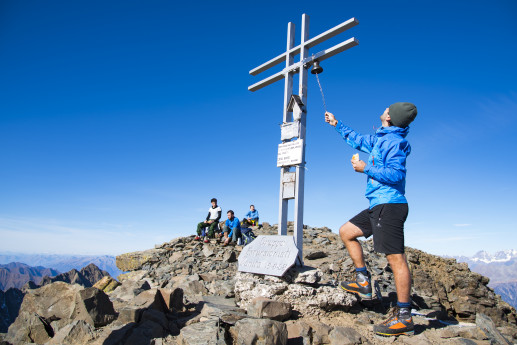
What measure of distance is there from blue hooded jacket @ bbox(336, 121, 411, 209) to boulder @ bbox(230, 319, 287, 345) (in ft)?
6.78

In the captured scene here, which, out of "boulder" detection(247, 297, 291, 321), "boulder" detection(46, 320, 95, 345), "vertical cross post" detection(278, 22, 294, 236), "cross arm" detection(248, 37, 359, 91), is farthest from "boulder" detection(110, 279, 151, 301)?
"cross arm" detection(248, 37, 359, 91)

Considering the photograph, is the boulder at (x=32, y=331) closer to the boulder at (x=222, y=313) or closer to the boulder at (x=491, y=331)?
the boulder at (x=222, y=313)

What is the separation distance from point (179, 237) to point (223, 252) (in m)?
5.11

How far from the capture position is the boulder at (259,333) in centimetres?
373

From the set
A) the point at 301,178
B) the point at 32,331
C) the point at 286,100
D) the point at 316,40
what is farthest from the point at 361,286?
the point at 316,40

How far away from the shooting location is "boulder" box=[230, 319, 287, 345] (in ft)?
12.2

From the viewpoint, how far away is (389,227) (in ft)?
13.2

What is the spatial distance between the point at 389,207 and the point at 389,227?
0.85 ft

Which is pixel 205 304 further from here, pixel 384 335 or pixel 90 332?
pixel 384 335

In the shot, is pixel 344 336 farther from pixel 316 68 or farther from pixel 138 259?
pixel 138 259

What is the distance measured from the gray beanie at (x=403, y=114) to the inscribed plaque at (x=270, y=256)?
2.70 m

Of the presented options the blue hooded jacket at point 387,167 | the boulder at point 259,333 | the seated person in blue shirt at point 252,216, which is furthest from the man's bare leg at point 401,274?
the seated person in blue shirt at point 252,216

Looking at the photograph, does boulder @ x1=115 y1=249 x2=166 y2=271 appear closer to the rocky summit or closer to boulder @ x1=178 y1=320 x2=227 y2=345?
the rocky summit

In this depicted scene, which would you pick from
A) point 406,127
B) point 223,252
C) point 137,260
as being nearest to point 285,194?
point 406,127
